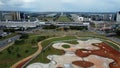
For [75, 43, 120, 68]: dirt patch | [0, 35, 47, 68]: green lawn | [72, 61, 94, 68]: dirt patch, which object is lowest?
[72, 61, 94, 68]: dirt patch

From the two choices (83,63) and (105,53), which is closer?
(83,63)

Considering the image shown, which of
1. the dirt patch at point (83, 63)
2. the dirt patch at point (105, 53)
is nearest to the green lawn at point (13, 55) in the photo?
the dirt patch at point (83, 63)

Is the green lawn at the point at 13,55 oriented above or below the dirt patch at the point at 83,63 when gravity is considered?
above

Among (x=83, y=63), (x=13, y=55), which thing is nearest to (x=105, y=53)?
(x=83, y=63)

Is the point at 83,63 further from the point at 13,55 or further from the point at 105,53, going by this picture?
the point at 13,55

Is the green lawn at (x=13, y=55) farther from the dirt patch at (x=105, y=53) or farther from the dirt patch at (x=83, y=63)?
the dirt patch at (x=105, y=53)

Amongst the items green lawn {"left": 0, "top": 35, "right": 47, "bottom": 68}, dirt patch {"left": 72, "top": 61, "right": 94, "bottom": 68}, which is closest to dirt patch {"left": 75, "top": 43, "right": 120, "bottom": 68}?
dirt patch {"left": 72, "top": 61, "right": 94, "bottom": 68}

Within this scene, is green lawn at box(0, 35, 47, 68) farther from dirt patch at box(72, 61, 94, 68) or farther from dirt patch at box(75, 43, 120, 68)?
dirt patch at box(75, 43, 120, 68)

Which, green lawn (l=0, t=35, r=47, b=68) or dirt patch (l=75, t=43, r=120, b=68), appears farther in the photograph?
dirt patch (l=75, t=43, r=120, b=68)

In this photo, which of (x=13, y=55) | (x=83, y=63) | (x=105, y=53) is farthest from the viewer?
(x=105, y=53)

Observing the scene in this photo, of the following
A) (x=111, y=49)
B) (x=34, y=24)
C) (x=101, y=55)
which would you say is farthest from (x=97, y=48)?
(x=34, y=24)

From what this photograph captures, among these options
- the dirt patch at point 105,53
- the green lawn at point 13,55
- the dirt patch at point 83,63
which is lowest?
the dirt patch at point 83,63
